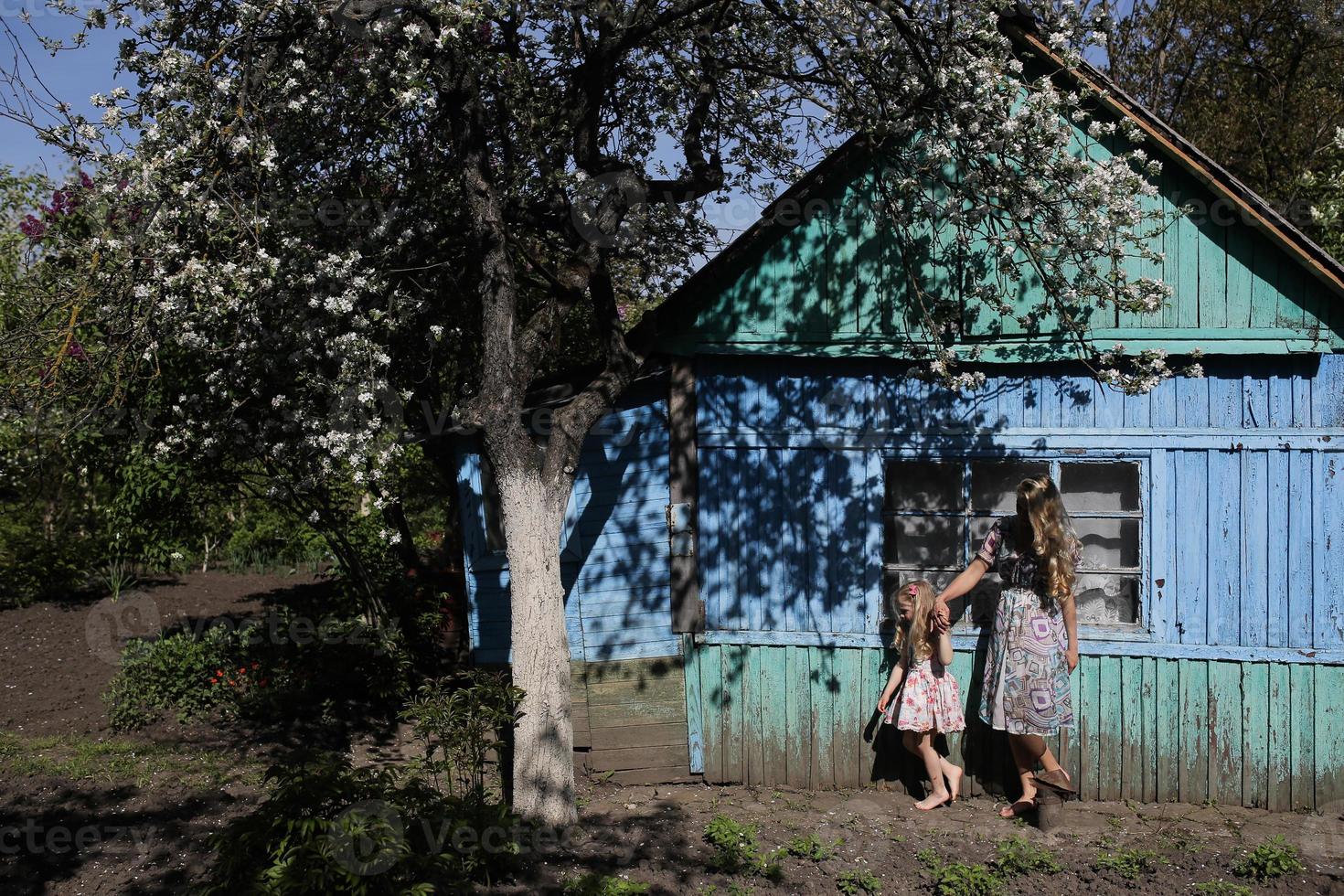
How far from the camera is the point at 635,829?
6.05 metres

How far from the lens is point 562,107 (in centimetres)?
766

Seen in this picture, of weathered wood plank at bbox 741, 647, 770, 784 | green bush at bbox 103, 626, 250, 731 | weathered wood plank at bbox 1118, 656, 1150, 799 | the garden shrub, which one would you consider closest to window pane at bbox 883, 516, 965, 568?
weathered wood plank at bbox 741, 647, 770, 784

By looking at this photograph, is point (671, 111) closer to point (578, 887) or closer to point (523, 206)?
point (523, 206)

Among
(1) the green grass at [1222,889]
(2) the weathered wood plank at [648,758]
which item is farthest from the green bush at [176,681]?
(1) the green grass at [1222,889]

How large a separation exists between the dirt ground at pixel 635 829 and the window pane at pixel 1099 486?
186 centimetres

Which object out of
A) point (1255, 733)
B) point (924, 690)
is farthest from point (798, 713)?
point (1255, 733)

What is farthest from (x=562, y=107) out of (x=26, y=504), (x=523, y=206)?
(x=26, y=504)

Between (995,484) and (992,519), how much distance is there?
0.23m

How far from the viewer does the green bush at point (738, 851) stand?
5543mm

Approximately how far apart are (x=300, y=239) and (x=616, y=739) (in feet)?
12.6

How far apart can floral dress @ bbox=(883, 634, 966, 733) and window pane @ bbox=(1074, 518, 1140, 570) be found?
1183 mm

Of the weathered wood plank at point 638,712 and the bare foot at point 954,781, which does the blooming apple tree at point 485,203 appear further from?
the bare foot at point 954,781

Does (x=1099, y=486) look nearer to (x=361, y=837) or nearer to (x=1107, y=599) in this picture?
(x=1107, y=599)

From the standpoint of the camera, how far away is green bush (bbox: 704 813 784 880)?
18.2ft
